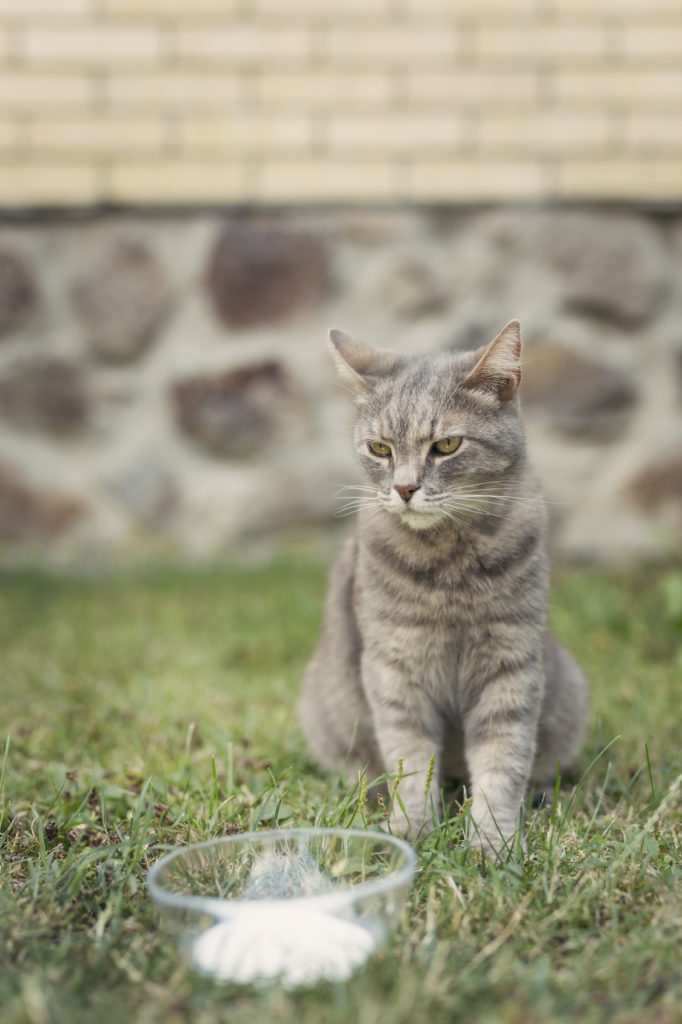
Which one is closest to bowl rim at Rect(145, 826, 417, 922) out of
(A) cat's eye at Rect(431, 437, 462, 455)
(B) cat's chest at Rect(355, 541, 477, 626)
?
(B) cat's chest at Rect(355, 541, 477, 626)

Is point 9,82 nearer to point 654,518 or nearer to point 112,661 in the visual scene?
point 112,661

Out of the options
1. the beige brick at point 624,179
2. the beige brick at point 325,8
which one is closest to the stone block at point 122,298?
the beige brick at point 325,8

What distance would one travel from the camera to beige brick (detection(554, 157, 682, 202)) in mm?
4355

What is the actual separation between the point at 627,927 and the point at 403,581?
0.80m

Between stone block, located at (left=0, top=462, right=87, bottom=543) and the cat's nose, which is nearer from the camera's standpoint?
the cat's nose

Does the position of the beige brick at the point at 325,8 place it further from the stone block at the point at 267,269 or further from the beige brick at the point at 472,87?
the stone block at the point at 267,269

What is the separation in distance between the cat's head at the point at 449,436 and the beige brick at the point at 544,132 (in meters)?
2.61

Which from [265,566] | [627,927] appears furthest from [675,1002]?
[265,566]

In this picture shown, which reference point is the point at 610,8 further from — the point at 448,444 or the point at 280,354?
the point at 448,444

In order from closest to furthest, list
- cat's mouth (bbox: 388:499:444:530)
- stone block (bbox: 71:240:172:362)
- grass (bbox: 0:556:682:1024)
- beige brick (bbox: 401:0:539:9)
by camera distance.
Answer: grass (bbox: 0:556:682:1024) < cat's mouth (bbox: 388:499:444:530) < beige brick (bbox: 401:0:539:9) < stone block (bbox: 71:240:172:362)

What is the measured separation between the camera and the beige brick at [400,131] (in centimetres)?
436

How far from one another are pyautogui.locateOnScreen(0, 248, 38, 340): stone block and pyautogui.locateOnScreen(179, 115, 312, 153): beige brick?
0.96m

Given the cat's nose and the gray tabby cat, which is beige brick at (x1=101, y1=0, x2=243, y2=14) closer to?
the gray tabby cat

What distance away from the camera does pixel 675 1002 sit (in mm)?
1241
